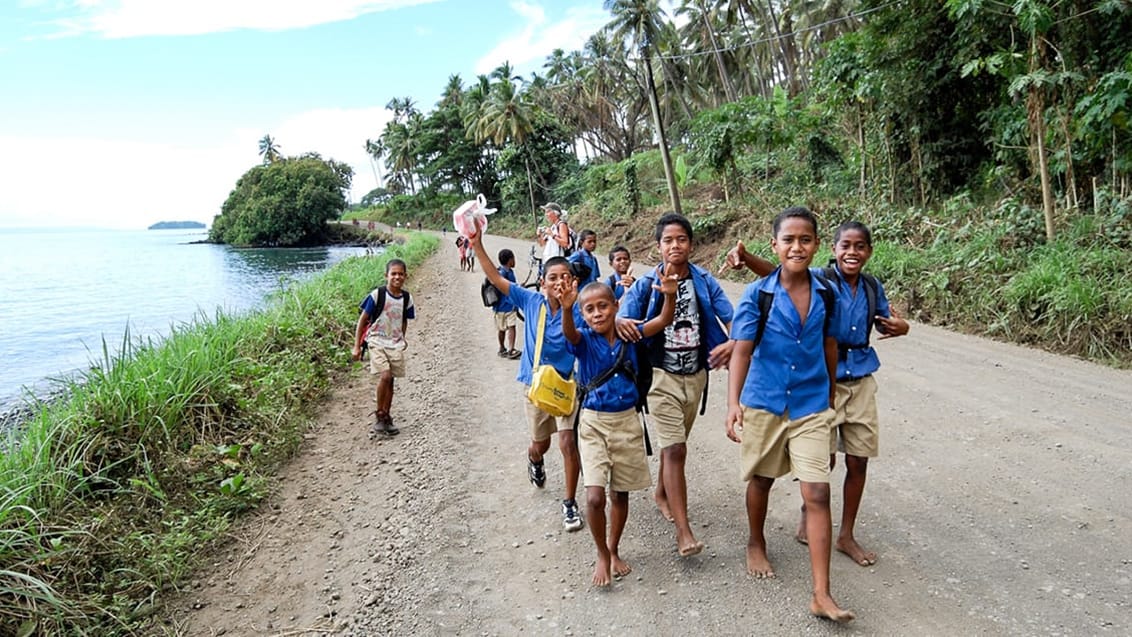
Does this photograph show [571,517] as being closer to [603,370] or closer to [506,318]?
[603,370]

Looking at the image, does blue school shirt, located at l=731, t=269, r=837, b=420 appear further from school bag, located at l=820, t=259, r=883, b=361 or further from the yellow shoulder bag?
the yellow shoulder bag

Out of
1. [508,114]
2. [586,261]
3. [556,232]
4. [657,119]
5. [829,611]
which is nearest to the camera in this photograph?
[829,611]

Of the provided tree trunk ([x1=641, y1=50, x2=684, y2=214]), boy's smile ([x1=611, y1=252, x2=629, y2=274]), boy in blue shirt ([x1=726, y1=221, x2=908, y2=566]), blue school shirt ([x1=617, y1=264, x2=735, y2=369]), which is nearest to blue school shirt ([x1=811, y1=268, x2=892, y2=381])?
boy in blue shirt ([x1=726, y1=221, x2=908, y2=566])

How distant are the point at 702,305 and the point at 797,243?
0.75 metres

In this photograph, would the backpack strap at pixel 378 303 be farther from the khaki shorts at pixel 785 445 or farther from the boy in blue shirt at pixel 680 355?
the khaki shorts at pixel 785 445

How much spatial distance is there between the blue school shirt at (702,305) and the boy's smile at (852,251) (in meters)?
0.58

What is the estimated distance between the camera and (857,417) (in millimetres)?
3027

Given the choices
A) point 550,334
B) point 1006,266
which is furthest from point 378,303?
point 1006,266

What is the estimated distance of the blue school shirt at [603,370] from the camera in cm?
316

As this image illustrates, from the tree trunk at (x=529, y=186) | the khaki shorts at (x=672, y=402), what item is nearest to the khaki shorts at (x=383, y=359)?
the khaki shorts at (x=672, y=402)

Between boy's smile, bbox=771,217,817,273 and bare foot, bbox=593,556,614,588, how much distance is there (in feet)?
5.40

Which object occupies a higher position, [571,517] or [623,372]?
[623,372]

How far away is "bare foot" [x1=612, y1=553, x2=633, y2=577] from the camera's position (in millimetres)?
3174

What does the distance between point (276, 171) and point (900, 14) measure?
236 feet
